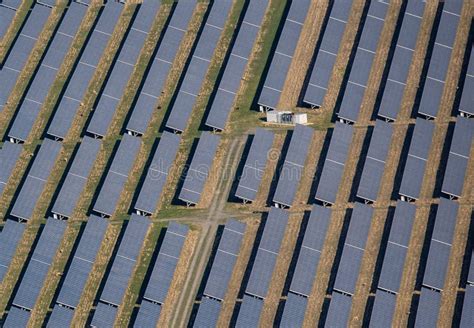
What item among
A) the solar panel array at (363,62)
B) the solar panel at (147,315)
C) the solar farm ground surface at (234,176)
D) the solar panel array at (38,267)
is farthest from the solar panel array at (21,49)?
the solar panel array at (363,62)

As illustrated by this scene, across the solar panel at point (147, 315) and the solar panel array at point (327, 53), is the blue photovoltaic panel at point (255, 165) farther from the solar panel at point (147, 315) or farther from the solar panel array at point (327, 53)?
the solar panel at point (147, 315)

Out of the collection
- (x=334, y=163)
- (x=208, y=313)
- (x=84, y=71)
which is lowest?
(x=208, y=313)

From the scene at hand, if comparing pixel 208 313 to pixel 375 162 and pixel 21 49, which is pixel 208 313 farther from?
pixel 21 49

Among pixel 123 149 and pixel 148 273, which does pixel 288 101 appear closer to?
pixel 123 149

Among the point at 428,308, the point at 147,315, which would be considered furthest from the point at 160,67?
the point at 428,308

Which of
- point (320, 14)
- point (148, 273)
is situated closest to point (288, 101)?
point (320, 14)
